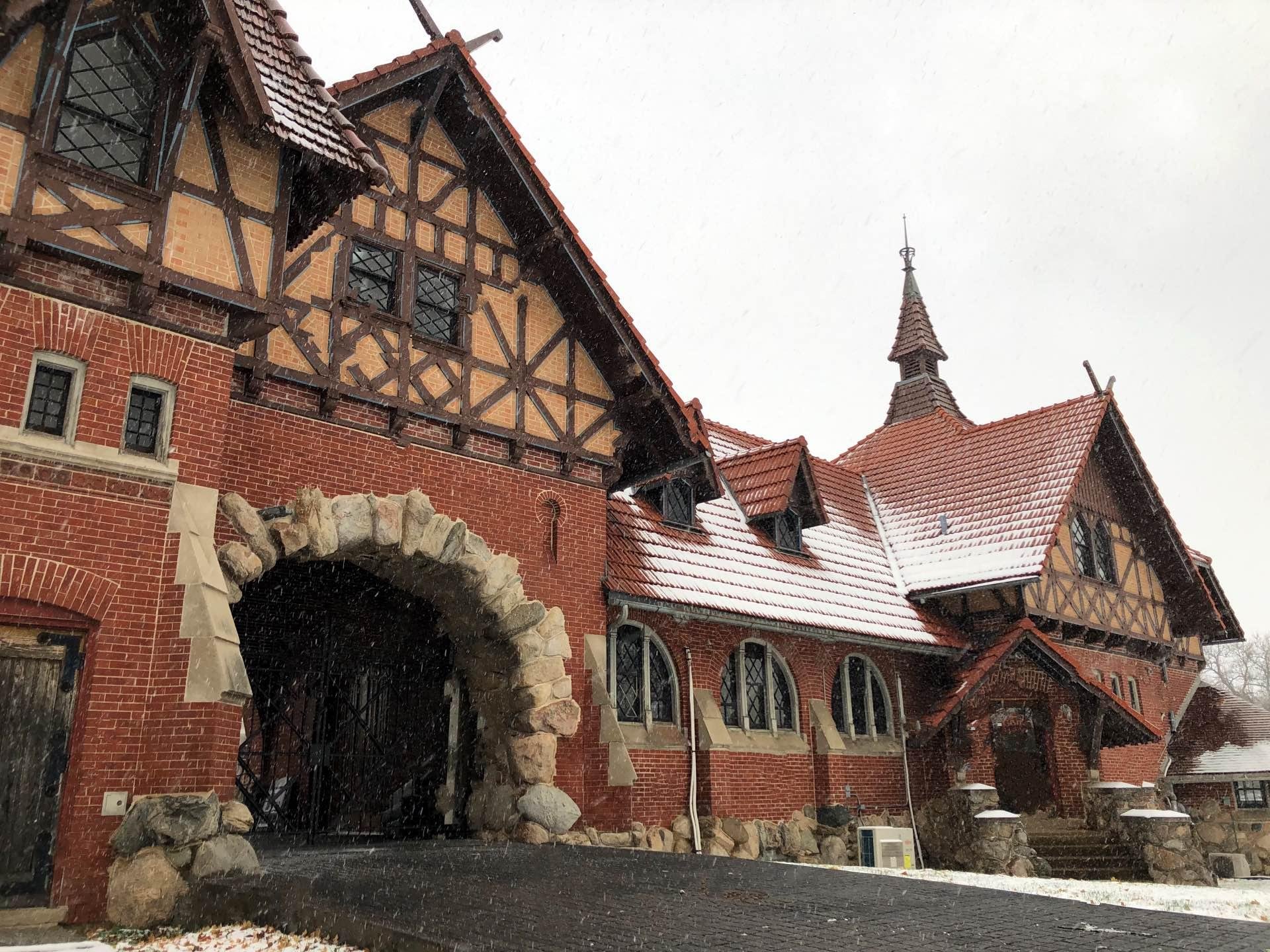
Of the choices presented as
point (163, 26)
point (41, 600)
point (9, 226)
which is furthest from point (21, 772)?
point (163, 26)

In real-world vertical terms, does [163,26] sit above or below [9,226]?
above

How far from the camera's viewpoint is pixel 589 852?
405 inches

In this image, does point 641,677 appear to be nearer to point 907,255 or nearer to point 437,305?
point 437,305

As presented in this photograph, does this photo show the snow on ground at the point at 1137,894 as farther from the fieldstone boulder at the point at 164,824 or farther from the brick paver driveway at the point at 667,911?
the fieldstone boulder at the point at 164,824

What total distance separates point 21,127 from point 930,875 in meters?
12.1

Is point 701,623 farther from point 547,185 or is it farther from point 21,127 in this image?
point 21,127

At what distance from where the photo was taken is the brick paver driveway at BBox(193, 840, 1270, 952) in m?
5.51

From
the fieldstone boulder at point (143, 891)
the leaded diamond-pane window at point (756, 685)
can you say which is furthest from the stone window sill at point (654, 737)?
the fieldstone boulder at point (143, 891)

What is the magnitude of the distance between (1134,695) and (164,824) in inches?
821

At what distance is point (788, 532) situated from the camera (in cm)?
1884

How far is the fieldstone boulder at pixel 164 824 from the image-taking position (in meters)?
7.67

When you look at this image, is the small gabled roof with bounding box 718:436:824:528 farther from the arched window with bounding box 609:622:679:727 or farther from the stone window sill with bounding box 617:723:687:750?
the stone window sill with bounding box 617:723:687:750

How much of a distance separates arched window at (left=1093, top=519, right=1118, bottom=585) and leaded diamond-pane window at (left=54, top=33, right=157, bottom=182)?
19.6 m

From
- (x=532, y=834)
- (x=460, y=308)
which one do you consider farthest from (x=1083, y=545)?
(x=460, y=308)
